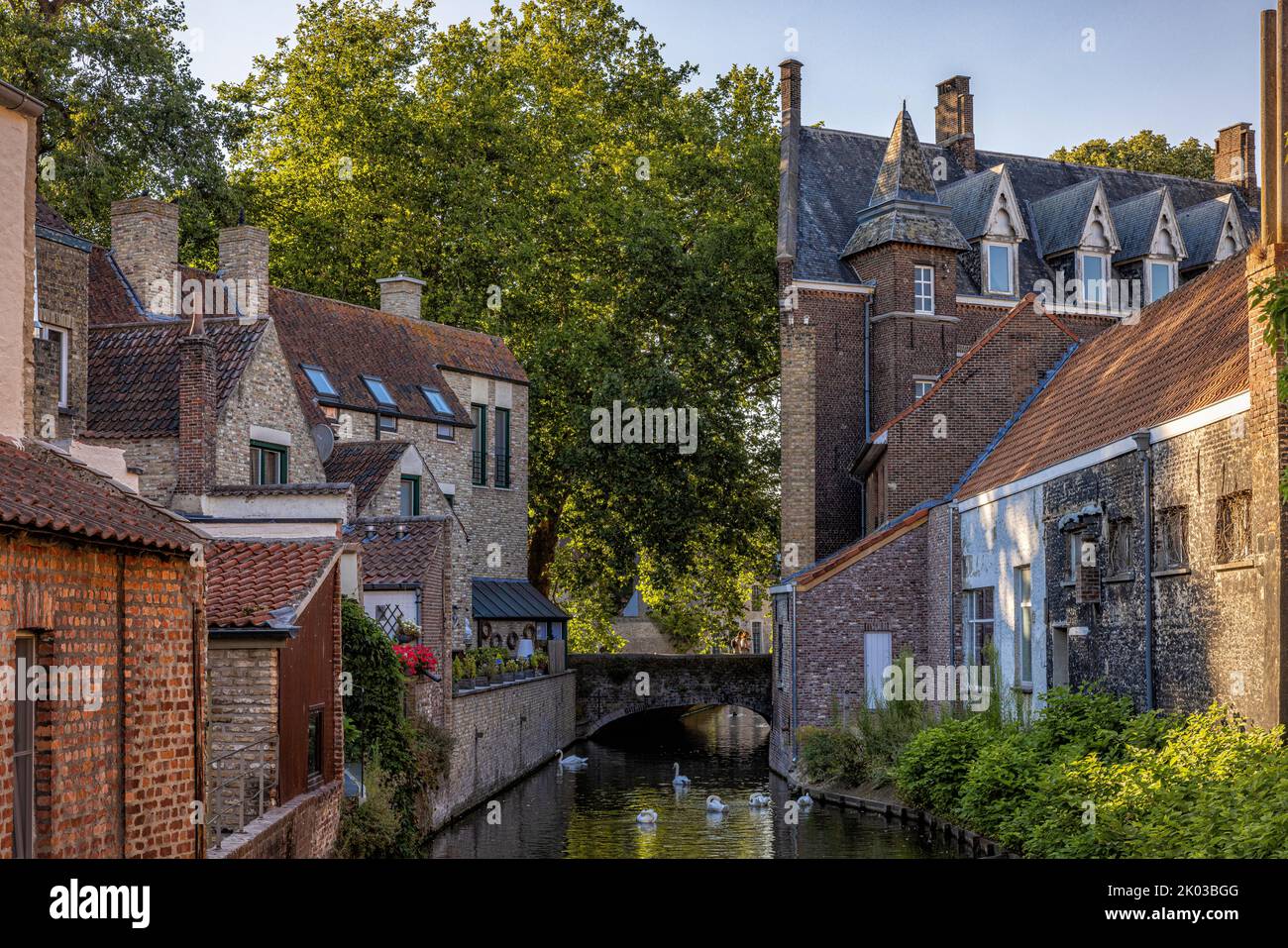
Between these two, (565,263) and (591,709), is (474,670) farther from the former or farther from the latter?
(565,263)

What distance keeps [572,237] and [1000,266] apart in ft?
42.2

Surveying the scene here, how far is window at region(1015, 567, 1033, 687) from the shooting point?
2328 cm

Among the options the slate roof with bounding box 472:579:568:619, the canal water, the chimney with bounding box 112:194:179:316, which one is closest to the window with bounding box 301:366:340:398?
the chimney with bounding box 112:194:179:316

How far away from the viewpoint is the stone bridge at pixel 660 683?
42.2 m

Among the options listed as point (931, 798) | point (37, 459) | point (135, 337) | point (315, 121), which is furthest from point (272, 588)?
point (315, 121)

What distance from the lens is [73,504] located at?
10109 mm

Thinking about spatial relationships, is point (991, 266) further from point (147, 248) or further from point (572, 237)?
point (147, 248)

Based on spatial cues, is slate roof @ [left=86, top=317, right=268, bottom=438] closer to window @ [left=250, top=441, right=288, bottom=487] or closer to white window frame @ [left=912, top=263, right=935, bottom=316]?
window @ [left=250, top=441, right=288, bottom=487]

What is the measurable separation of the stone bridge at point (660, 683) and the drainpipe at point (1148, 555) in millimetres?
24375

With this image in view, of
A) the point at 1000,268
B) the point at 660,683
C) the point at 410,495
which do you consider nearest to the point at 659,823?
the point at 410,495

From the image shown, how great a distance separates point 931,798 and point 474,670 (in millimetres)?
9568

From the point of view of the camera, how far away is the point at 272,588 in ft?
51.8

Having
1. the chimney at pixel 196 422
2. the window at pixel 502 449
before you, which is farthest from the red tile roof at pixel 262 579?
the window at pixel 502 449

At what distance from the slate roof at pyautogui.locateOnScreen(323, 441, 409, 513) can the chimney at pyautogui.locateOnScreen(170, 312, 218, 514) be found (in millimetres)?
6385
